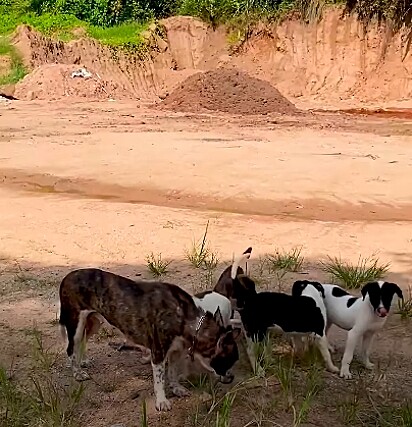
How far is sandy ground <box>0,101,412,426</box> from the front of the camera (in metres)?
7.66

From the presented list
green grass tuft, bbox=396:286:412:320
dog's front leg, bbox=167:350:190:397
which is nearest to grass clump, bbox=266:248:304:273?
green grass tuft, bbox=396:286:412:320

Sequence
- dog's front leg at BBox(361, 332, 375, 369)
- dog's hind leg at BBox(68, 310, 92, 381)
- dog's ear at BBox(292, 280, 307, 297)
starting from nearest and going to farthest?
dog's hind leg at BBox(68, 310, 92, 381), dog's front leg at BBox(361, 332, 375, 369), dog's ear at BBox(292, 280, 307, 297)

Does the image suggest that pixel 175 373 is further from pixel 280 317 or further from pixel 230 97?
pixel 230 97

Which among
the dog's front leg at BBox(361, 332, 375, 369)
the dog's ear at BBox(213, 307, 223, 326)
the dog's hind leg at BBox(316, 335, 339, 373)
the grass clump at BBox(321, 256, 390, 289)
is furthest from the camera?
the grass clump at BBox(321, 256, 390, 289)

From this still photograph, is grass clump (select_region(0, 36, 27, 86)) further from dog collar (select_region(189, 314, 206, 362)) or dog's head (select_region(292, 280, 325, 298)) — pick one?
dog collar (select_region(189, 314, 206, 362))

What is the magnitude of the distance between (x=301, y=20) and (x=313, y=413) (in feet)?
109

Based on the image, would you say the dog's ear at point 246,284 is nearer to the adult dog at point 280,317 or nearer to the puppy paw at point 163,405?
the adult dog at point 280,317

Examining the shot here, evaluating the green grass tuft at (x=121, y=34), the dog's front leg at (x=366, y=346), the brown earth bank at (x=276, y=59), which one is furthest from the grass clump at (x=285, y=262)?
the green grass tuft at (x=121, y=34)

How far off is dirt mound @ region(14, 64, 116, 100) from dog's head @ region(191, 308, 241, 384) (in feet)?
81.7

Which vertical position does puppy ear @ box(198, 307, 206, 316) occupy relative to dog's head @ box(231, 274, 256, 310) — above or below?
above

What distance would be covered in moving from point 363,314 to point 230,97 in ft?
65.3

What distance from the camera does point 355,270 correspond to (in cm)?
716

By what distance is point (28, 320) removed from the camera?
20.0ft

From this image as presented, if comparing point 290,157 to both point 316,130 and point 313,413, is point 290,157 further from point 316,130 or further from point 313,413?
point 313,413
